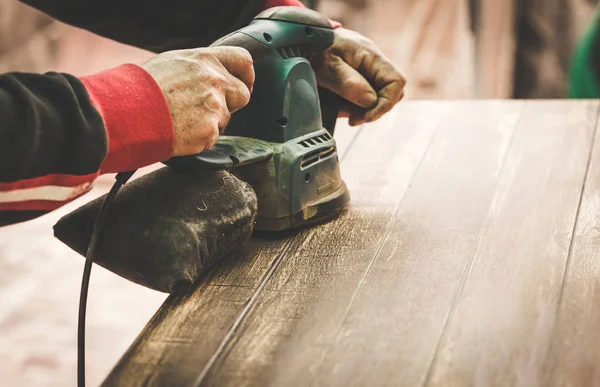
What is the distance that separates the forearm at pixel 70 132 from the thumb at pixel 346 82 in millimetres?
487

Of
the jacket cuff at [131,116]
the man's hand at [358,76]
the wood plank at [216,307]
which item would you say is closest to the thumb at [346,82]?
the man's hand at [358,76]

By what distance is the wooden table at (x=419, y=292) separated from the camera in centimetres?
85

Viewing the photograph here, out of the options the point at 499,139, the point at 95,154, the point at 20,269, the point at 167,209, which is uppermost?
the point at 95,154

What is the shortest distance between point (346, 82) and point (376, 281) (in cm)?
46

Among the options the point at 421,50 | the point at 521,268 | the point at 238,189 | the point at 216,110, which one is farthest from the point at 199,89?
the point at 421,50

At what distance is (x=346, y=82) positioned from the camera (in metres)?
1.36

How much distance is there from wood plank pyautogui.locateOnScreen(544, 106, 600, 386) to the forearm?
0.51m

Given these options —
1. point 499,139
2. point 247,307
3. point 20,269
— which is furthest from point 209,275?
point 20,269

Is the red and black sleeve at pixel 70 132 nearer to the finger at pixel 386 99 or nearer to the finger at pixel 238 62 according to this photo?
the finger at pixel 238 62

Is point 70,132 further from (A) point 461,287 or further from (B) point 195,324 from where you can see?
(A) point 461,287

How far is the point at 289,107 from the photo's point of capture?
1.18 meters

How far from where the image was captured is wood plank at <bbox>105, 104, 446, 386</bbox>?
86cm

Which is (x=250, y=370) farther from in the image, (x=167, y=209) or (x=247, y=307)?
(x=167, y=209)

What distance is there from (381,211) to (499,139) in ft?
1.25
